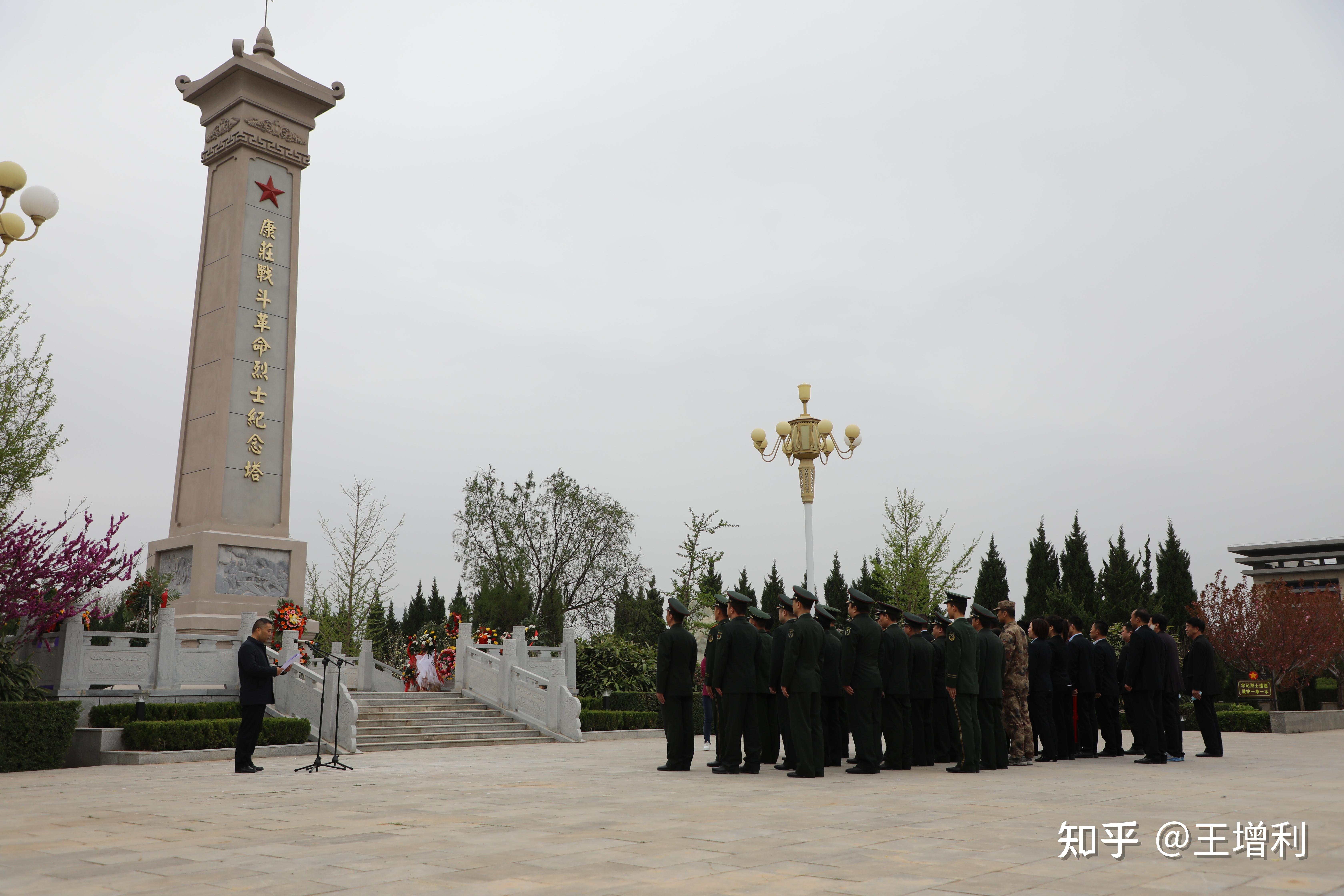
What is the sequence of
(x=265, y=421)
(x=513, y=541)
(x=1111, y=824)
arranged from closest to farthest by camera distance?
(x=1111, y=824) < (x=265, y=421) < (x=513, y=541)

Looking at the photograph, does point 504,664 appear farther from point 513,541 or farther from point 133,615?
point 513,541

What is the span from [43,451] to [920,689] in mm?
19204

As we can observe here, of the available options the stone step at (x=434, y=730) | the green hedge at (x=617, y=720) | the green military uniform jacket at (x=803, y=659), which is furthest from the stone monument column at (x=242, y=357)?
the green military uniform jacket at (x=803, y=659)

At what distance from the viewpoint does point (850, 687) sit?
34.1 feet

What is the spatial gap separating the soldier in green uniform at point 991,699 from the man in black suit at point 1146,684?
1921 millimetres

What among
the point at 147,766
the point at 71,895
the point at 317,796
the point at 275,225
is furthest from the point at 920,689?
the point at 275,225

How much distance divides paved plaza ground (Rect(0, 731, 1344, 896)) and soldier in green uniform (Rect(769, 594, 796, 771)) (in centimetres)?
71

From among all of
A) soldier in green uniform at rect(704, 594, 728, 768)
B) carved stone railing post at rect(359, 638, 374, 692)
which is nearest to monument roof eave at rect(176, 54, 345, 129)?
carved stone railing post at rect(359, 638, 374, 692)

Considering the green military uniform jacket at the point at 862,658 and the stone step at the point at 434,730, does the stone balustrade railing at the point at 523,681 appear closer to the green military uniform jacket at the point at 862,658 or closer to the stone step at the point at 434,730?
the stone step at the point at 434,730

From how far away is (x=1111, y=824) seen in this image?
20.1ft

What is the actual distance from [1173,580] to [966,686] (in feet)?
109

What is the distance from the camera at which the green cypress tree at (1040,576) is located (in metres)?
39.1

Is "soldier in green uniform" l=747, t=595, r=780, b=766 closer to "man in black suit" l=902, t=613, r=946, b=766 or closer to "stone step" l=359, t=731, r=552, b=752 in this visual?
"man in black suit" l=902, t=613, r=946, b=766

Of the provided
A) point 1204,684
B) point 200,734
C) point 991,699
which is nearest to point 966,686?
point 991,699
